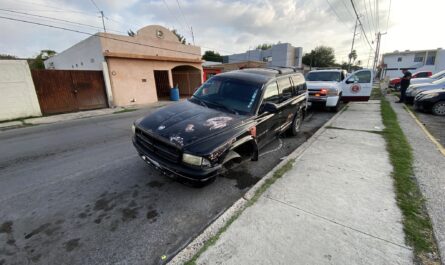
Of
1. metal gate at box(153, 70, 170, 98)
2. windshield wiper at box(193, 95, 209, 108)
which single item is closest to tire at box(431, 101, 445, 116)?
windshield wiper at box(193, 95, 209, 108)

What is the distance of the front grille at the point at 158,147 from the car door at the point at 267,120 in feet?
5.27

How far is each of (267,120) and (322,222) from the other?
2.07 m

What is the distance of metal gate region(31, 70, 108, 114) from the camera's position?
35.4 feet

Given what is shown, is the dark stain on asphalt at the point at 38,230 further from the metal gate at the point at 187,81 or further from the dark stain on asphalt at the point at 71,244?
the metal gate at the point at 187,81

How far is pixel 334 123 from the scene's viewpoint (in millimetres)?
7363

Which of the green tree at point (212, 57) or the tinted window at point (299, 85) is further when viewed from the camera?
the green tree at point (212, 57)

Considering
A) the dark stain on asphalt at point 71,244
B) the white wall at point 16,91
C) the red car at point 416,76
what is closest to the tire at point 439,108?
the dark stain on asphalt at point 71,244

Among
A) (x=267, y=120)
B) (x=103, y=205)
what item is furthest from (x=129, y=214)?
(x=267, y=120)

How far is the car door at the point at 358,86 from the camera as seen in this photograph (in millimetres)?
9805

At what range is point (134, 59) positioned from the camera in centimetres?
1433

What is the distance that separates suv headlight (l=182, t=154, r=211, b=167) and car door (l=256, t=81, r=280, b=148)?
1.40 meters

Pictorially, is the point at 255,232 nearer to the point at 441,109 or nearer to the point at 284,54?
the point at 441,109

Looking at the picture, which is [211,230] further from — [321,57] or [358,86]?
[321,57]

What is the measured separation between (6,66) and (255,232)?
44.0 ft
